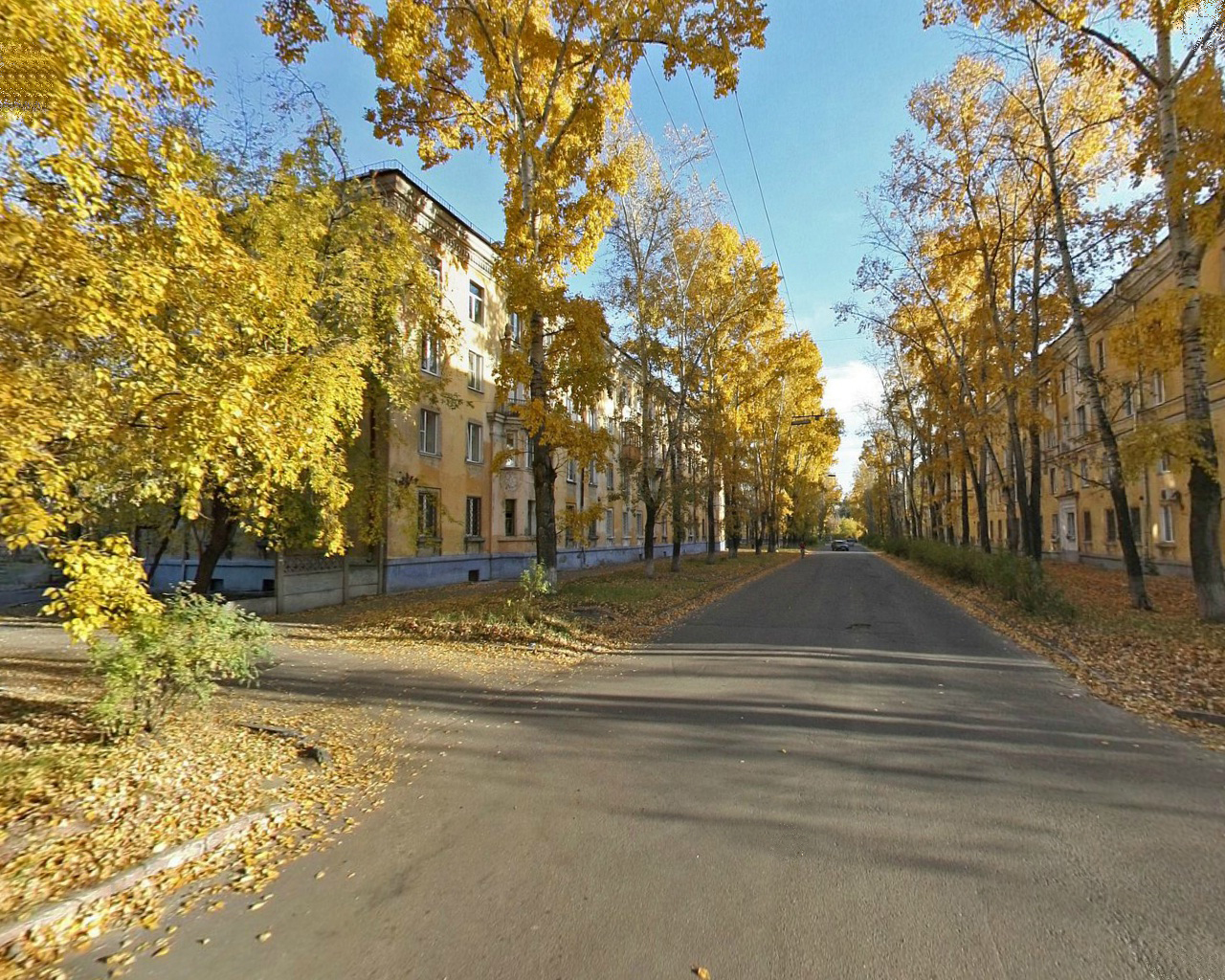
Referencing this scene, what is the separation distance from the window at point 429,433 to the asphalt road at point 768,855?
1715 centimetres

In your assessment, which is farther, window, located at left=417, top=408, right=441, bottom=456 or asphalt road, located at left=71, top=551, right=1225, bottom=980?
window, located at left=417, top=408, right=441, bottom=456

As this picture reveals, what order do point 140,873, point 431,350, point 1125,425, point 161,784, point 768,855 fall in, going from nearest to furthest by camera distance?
point 140,873
point 768,855
point 161,784
point 431,350
point 1125,425

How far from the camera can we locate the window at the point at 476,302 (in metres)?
25.6

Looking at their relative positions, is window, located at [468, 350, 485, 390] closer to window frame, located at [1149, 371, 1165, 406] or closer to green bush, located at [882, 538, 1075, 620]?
green bush, located at [882, 538, 1075, 620]

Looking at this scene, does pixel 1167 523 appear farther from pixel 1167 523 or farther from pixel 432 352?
pixel 432 352

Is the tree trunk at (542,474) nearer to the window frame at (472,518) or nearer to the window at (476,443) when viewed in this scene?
the window frame at (472,518)

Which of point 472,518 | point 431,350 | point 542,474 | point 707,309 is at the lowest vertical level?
point 472,518

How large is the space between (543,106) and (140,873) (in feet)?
48.3

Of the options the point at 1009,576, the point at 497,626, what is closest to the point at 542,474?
the point at 497,626

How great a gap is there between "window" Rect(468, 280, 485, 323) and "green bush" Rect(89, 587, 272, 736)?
842 inches

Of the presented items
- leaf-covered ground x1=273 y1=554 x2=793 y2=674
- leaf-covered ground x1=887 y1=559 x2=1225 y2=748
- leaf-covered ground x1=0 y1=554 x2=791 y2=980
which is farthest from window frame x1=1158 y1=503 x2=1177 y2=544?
leaf-covered ground x1=0 y1=554 x2=791 y2=980

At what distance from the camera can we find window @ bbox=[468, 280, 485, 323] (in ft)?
84.1

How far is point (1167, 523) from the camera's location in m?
25.5

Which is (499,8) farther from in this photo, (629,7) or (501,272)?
(501,272)
